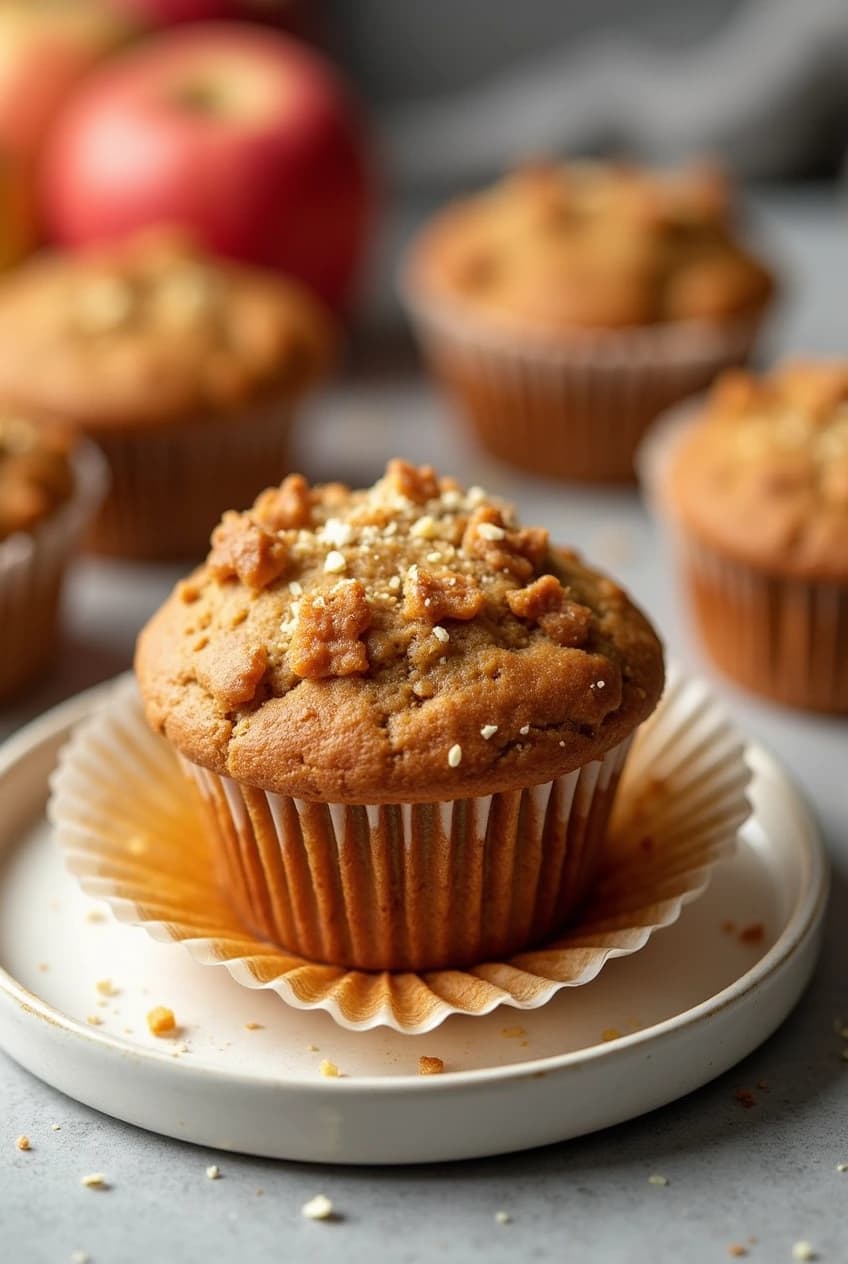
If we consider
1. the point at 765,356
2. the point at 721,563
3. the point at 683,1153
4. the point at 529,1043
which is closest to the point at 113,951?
the point at 529,1043

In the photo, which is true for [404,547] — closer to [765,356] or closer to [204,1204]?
[204,1204]

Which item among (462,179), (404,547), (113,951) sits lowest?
(462,179)

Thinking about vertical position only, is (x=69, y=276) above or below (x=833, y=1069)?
above

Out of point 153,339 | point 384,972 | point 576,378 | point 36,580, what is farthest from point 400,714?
point 576,378

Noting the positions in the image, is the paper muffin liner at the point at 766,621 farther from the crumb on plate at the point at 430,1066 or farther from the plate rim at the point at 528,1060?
the crumb on plate at the point at 430,1066

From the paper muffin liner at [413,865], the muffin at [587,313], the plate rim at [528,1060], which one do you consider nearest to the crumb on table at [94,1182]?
the plate rim at [528,1060]
